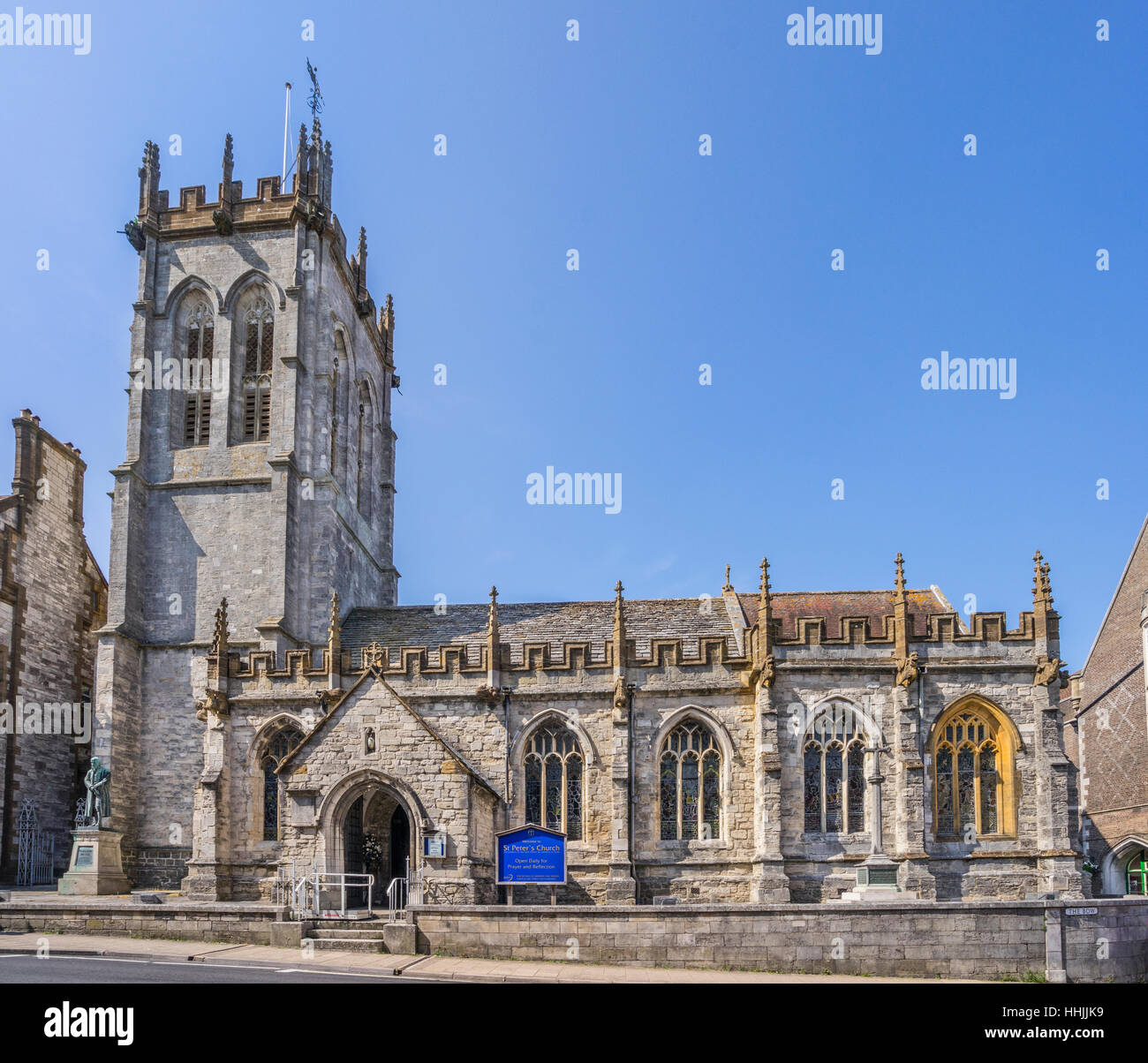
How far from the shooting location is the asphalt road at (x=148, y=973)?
15766mm

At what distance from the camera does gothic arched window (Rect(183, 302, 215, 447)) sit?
37500 millimetres

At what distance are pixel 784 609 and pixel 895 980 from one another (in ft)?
52.7

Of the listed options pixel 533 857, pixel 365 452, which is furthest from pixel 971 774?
pixel 365 452

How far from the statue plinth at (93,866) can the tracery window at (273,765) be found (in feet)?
13.6

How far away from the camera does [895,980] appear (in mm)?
18469

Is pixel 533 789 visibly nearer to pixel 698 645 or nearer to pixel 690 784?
pixel 690 784

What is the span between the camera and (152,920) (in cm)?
2164

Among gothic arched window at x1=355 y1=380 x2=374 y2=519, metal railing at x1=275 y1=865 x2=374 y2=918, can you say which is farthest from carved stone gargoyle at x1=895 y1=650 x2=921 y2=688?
gothic arched window at x1=355 y1=380 x2=374 y2=519

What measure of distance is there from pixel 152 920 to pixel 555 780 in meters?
10.1

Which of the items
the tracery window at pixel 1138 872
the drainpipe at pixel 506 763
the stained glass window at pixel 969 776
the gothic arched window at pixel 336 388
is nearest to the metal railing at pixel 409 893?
the drainpipe at pixel 506 763
